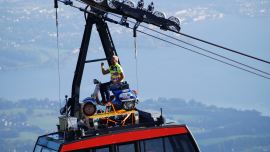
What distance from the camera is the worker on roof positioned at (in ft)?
75.3

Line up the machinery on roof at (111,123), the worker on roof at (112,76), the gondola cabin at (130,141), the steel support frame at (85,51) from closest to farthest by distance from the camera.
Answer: the gondola cabin at (130,141) < the machinery on roof at (111,123) < the steel support frame at (85,51) < the worker on roof at (112,76)

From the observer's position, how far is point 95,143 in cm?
1992

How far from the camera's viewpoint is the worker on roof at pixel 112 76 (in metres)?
22.9

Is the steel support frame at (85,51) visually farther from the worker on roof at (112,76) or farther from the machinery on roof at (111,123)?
the worker on roof at (112,76)

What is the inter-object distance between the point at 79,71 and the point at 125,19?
2374 mm

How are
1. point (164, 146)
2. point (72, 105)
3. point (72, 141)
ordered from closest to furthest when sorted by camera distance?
point (72, 141) → point (164, 146) → point (72, 105)

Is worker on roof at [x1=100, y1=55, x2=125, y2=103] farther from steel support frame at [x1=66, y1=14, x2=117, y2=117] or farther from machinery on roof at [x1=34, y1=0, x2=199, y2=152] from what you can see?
steel support frame at [x1=66, y1=14, x2=117, y2=117]

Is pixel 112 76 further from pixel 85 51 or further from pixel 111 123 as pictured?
pixel 111 123

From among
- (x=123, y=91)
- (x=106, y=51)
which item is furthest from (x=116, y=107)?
(x=106, y=51)

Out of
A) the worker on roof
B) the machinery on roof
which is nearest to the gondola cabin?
the machinery on roof

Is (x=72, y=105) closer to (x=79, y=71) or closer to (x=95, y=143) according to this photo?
(x=79, y=71)

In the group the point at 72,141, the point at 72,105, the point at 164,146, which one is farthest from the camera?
Answer: the point at 72,105

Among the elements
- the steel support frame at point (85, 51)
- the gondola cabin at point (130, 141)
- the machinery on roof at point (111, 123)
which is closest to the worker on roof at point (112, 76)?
the machinery on roof at point (111, 123)

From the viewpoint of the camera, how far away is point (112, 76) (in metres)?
23.0
